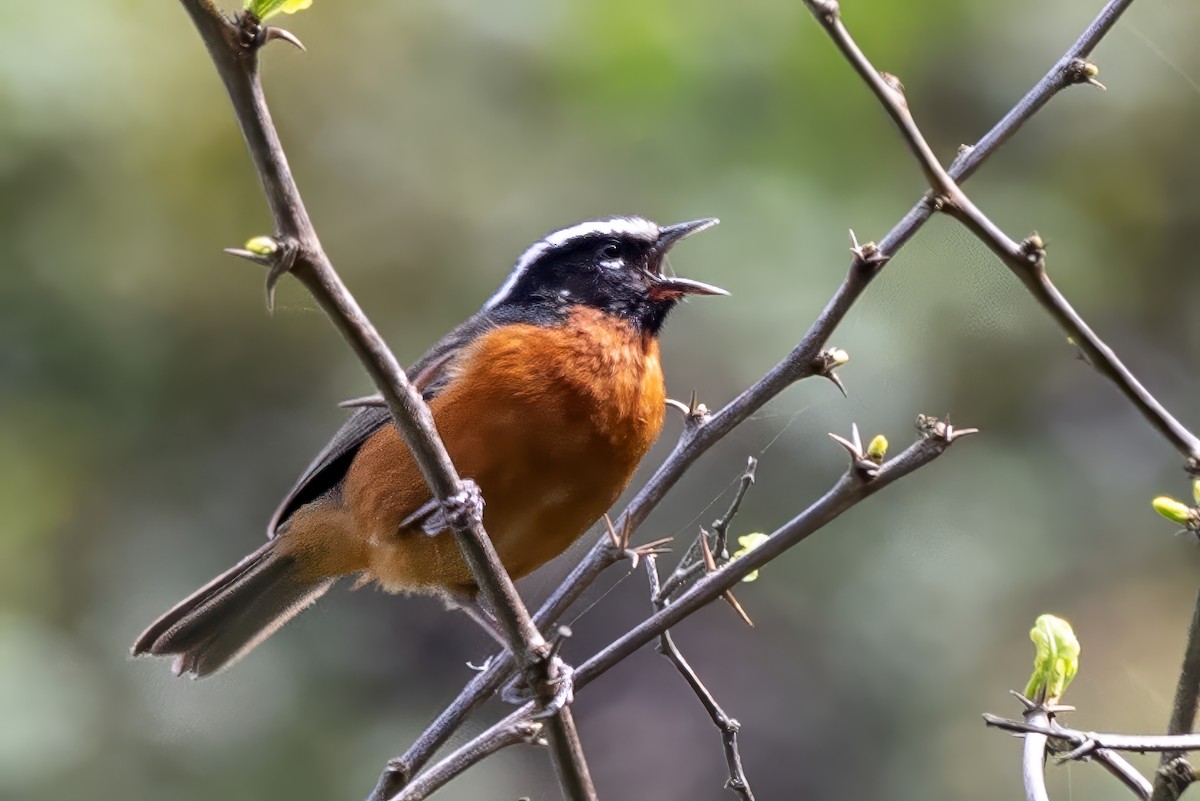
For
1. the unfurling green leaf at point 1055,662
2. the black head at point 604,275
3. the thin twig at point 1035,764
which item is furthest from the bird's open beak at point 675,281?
the thin twig at point 1035,764

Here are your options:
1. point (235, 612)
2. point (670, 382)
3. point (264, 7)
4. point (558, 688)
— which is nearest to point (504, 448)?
point (558, 688)

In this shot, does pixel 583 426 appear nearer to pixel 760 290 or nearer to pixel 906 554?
pixel 760 290

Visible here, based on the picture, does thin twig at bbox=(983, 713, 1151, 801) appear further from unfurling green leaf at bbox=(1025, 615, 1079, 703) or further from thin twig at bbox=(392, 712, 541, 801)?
thin twig at bbox=(392, 712, 541, 801)

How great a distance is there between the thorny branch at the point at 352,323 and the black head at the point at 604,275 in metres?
1.76

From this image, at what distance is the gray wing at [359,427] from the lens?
151 inches

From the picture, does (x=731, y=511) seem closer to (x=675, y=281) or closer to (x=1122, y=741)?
(x=1122, y=741)

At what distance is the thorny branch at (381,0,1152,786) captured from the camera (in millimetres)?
2359

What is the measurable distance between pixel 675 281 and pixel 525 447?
980 mm

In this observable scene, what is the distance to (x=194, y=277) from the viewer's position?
19.6ft

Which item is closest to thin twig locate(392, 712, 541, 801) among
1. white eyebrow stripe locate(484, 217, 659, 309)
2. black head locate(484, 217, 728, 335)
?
black head locate(484, 217, 728, 335)

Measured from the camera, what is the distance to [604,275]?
430 cm

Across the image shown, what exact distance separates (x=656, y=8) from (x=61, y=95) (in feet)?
8.90

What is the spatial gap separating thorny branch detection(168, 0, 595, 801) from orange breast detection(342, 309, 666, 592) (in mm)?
1089

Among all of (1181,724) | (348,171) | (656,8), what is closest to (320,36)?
(348,171)
